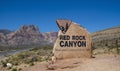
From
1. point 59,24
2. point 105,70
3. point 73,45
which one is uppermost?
point 59,24

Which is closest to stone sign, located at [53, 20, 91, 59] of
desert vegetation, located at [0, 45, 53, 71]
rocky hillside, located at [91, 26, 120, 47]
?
desert vegetation, located at [0, 45, 53, 71]

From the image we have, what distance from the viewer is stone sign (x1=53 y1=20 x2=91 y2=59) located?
2181 centimetres

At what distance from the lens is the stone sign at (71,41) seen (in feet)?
71.6

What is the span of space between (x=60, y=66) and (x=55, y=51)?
72.4 inches

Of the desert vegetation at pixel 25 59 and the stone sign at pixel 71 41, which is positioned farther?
the desert vegetation at pixel 25 59

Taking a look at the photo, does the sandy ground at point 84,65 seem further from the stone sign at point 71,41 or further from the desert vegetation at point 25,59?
the desert vegetation at point 25,59

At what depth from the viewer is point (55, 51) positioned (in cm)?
2169

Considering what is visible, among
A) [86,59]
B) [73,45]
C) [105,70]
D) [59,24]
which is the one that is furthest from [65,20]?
[105,70]

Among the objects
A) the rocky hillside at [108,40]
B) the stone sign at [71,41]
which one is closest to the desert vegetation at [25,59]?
the stone sign at [71,41]

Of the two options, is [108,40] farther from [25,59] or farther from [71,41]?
[71,41]

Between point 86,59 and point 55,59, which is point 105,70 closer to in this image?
point 86,59

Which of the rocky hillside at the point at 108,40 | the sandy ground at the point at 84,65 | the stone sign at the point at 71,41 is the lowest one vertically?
the sandy ground at the point at 84,65

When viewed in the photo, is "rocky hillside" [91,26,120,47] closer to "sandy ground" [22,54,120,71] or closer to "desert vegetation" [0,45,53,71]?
"desert vegetation" [0,45,53,71]

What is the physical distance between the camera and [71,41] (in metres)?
22.4
